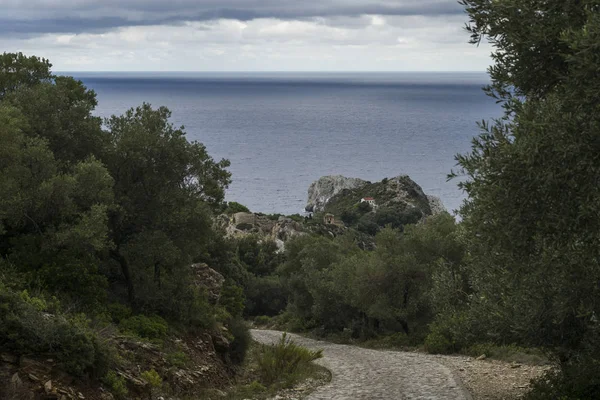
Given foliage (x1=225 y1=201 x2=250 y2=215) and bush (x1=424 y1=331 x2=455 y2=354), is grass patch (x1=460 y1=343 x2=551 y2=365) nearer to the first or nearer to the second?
bush (x1=424 y1=331 x2=455 y2=354)

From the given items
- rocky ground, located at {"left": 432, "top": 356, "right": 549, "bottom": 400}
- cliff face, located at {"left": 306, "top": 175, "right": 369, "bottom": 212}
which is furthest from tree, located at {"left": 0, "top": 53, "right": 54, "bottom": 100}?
cliff face, located at {"left": 306, "top": 175, "right": 369, "bottom": 212}

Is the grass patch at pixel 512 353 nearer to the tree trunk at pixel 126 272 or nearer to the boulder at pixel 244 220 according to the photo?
the tree trunk at pixel 126 272

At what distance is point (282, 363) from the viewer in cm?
2527

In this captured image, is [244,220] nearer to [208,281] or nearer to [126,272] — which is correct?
[208,281]

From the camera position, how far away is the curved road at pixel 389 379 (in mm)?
20266

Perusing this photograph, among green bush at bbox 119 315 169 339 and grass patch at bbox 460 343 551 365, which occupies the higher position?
green bush at bbox 119 315 169 339

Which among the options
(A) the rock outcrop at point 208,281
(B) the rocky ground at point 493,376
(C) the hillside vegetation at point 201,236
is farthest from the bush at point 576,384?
(A) the rock outcrop at point 208,281

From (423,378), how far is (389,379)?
1.18 metres

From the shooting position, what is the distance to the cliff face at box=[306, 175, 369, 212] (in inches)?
5246

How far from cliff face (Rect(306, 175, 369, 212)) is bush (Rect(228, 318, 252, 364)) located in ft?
333

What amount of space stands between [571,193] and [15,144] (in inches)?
660

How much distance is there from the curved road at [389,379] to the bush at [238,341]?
359cm

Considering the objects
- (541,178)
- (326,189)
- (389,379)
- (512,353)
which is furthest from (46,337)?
(326,189)

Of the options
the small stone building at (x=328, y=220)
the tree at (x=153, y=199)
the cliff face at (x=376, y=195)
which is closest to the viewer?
the tree at (x=153, y=199)
